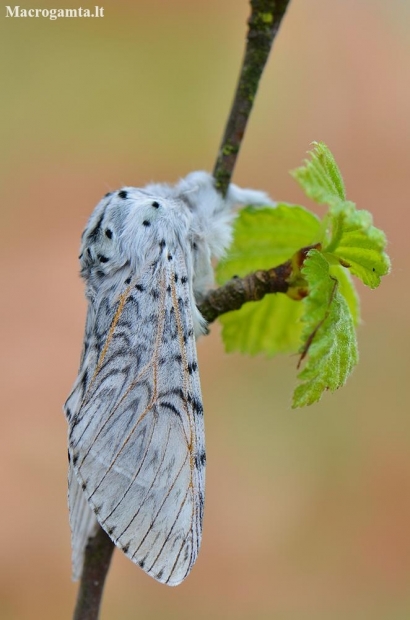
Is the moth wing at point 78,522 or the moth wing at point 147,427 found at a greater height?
the moth wing at point 147,427

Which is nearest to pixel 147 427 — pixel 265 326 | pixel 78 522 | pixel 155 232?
pixel 78 522

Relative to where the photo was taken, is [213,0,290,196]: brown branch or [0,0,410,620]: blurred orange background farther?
[0,0,410,620]: blurred orange background

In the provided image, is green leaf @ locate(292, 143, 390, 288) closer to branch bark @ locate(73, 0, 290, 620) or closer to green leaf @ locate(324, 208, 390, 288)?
green leaf @ locate(324, 208, 390, 288)

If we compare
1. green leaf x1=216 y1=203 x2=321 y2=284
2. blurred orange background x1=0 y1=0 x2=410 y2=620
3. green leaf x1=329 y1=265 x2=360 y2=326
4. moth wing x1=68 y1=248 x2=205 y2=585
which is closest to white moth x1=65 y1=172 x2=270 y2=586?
moth wing x1=68 y1=248 x2=205 y2=585

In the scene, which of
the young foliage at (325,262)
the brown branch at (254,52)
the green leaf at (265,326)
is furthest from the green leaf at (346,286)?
the brown branch at (254,52)

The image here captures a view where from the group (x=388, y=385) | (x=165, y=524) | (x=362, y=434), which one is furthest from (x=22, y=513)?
(x=165, y=524)

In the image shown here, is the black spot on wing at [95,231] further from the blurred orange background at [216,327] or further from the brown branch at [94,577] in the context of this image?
the blurred orange background at [216,327]
